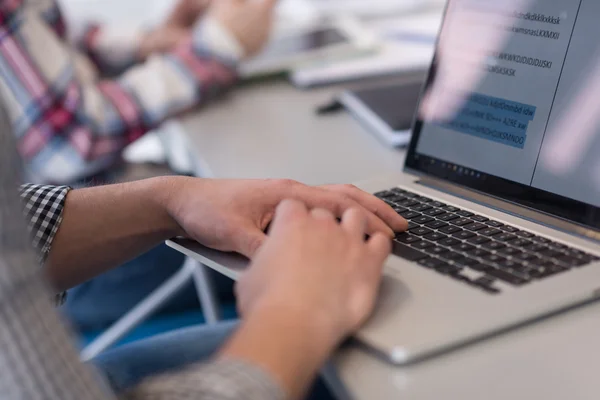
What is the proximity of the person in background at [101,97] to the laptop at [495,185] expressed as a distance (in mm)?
557

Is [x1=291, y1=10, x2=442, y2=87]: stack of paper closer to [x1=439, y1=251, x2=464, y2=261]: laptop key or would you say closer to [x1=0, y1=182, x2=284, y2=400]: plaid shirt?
[x1=439, y1=251, x2=464, y2=261]: laptop key

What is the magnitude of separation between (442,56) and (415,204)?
0.64 ft

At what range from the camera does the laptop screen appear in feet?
2.26

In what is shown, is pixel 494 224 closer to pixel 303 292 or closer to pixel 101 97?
pixel 303 292

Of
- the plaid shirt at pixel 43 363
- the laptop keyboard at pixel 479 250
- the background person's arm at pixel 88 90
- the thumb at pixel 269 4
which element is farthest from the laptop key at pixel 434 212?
the thumb at pixel 269 4

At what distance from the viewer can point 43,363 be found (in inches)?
16.2

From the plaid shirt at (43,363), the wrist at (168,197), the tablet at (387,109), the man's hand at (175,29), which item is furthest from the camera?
the man's hand at (175,29)

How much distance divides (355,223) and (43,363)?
286mm

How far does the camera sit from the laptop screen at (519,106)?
0.69 metres

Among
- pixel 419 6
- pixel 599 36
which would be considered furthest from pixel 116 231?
pixel 419 6

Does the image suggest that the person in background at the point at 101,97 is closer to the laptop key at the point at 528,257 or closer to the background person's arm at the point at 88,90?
the background person's arm at the point at 88,90

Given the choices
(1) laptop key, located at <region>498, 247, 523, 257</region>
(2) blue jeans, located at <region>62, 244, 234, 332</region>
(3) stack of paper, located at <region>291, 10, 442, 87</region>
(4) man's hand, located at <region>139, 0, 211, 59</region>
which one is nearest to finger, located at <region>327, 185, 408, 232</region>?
(1) laptop key, located at <region>498, 247, 523, 257</region>

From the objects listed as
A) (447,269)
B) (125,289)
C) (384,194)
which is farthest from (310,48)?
(447,269)

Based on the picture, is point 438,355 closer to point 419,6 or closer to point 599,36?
point 599,36
